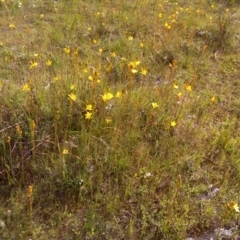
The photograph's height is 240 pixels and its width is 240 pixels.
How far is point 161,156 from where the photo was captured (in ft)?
8.99

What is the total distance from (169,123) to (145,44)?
1.58 m

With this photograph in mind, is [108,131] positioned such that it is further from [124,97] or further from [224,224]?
[224,224]

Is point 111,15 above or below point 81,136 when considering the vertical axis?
above

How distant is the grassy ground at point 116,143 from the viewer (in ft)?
7.68

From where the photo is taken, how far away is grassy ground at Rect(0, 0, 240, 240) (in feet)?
7.68

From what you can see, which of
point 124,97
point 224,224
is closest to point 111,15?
point 124,97

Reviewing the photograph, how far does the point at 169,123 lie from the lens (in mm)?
2906

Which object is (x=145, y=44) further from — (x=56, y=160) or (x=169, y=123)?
(x=56, y=160)

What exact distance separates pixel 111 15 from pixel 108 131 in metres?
2.49

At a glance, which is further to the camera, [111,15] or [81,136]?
[111,15]

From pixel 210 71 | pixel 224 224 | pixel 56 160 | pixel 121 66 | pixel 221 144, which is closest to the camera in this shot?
pixel 224 224

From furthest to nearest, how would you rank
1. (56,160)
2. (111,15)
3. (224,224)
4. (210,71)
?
(111,15) < (210,71) < (56,160) < (224,224)

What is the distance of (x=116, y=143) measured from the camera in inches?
104

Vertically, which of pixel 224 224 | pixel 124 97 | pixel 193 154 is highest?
pixel 124 97
